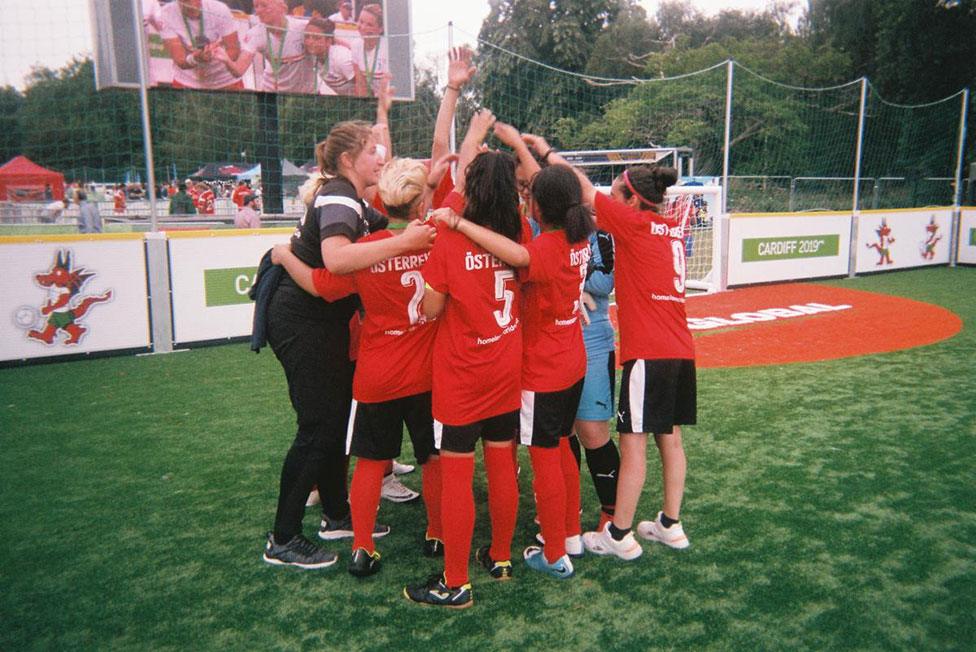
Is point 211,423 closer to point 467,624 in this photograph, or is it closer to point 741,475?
point 467,624

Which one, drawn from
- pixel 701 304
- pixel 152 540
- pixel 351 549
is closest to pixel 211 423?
pixel 152 540

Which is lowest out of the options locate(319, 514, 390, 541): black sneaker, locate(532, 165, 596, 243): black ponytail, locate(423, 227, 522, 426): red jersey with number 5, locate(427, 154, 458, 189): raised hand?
locate(319, 514, 390, 541): black sneaker

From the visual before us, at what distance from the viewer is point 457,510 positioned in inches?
110

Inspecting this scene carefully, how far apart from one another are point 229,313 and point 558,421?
6.06 meters

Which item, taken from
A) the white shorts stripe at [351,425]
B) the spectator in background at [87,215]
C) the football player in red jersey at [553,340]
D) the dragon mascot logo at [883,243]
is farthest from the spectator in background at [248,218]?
the dragon mascot logo at [883,243]

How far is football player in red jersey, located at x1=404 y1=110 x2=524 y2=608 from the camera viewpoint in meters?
2.70

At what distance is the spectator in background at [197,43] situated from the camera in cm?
1245

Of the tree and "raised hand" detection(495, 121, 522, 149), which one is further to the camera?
the tree

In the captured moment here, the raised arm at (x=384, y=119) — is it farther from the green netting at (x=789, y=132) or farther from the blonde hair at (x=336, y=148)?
the green netting at (x=789, y=132)

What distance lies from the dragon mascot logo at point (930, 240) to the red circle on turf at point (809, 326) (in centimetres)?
417

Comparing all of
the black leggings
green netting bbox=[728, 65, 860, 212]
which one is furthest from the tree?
green netting bbox=[728, 65, 860, 212]

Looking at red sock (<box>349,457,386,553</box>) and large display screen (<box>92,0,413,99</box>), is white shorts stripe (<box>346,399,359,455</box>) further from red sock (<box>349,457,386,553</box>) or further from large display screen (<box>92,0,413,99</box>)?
large display screen (<box>92,0,413,99</box>)

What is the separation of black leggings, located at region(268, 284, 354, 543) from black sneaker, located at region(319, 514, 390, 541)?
33 cm

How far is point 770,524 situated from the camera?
3.54 metres
